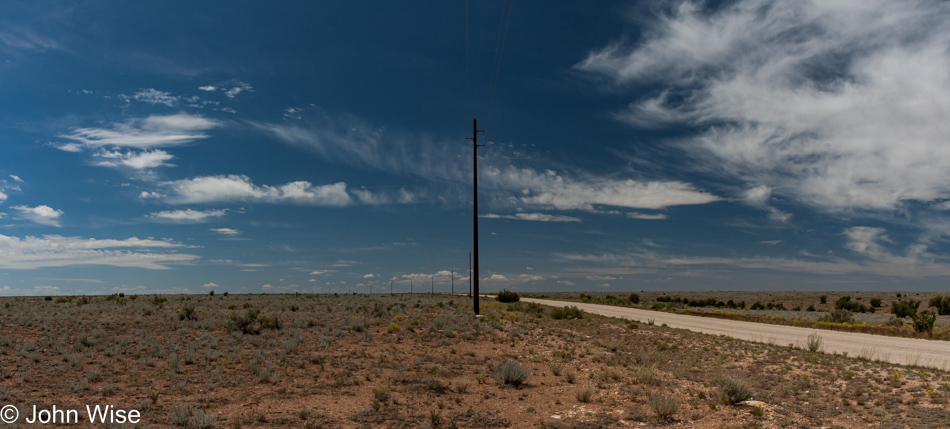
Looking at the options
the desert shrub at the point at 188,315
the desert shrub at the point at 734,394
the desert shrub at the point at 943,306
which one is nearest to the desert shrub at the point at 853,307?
the desert shrub at the point at 943,306

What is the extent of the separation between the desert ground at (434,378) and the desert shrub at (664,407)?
50 mm

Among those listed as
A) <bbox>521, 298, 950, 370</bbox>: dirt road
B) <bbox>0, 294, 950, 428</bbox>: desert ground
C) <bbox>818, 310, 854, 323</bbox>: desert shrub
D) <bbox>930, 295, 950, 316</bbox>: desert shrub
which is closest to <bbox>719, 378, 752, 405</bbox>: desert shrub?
<bbox>0, 294, 950, 428</bbox>: desert ground

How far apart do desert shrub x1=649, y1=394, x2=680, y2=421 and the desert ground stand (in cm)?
5

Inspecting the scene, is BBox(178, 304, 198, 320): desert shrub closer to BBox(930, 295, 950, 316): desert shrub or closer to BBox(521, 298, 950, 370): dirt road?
BBox(521, 298, 950, 370): dirt road

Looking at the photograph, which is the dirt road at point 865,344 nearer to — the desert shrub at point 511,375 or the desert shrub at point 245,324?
the desert shrub at point 511,375

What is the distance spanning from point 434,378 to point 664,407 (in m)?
6.59

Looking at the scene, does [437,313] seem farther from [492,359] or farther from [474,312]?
[492,359]

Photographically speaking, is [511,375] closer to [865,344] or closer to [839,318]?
[865,344]

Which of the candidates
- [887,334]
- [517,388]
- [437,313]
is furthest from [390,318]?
[887,334]

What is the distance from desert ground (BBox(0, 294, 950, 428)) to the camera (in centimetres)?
1187

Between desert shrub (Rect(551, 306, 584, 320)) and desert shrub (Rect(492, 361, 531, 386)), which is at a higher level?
desert shrub (Rect(551, 306, 584, 320))

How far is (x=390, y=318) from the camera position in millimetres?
25531

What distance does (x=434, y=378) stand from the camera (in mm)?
15383

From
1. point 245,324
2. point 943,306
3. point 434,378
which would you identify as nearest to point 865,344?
point 434,378
